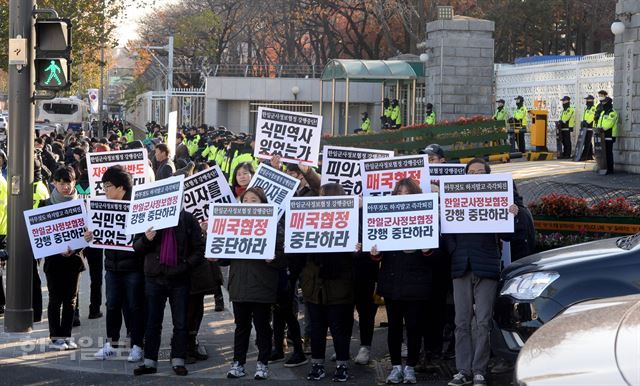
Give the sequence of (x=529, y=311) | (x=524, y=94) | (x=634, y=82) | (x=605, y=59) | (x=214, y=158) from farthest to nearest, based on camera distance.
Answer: (x=524, y=94) → (x=605, y=59) → (x=634, y=82) → (x=214, y=158) → (x=529, y=311)

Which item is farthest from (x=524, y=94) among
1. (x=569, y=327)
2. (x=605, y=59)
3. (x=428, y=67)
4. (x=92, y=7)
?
(x=569, y=327)

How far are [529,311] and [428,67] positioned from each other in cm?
2714

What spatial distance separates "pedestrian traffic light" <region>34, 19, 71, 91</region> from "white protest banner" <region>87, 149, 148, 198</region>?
906mm

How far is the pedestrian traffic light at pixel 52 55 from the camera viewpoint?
1102 cm

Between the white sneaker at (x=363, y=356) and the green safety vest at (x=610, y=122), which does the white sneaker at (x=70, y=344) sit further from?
the green safety vest at (x=610, y=122)

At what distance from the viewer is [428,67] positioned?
34719 millimetres

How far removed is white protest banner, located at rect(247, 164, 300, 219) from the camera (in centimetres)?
1016

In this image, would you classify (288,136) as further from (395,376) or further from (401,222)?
(395,376)

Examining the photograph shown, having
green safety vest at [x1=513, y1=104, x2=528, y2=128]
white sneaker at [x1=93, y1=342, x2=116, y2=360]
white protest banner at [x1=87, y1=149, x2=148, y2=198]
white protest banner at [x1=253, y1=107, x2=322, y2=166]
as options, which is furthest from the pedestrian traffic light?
green safety vest at [x1=513, y1=104, x2=528, y2=128]

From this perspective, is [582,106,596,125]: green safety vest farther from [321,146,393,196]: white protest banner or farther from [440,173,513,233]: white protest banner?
[440,173,513,233]: white protest banner

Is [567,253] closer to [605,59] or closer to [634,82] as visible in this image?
[634,82]

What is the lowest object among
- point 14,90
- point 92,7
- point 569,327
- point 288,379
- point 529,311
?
point 288,379

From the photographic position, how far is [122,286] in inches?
392

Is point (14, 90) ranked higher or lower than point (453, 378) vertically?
higher
